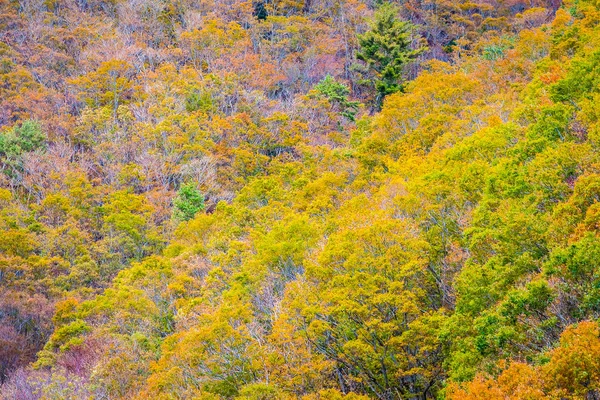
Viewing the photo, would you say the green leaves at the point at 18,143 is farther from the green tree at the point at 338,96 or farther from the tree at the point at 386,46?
the tree at the point at 386,46

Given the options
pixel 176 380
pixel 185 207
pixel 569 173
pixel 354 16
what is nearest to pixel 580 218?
pixel 569 173

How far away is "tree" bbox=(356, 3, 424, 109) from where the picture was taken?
40.9 meters

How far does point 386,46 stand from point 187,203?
60.3 feet

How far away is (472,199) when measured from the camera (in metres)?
17.5

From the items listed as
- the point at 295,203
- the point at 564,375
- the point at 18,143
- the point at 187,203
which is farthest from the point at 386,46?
the point at 564,375

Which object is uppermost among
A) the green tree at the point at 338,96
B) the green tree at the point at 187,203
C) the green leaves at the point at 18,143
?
the green leaves at the point at 18,143

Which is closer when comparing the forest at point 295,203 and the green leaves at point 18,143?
the forest at point 295,203

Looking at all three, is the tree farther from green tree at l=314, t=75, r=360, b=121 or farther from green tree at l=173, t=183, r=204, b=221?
green tree at l=173, t=183, r=204, b=221

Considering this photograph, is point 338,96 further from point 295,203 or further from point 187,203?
point 295,203

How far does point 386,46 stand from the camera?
135ft

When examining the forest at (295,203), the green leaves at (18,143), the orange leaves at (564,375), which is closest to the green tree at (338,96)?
the forest at (295,203)

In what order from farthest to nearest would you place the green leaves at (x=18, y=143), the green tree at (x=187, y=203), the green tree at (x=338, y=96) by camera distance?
the green tree at (x=338, y=96) < the green leaves at (x=18, y=143) < the green tree at (x=187, y=203)

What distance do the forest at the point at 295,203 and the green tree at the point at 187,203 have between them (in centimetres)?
13

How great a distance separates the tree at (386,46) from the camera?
4088 cm
